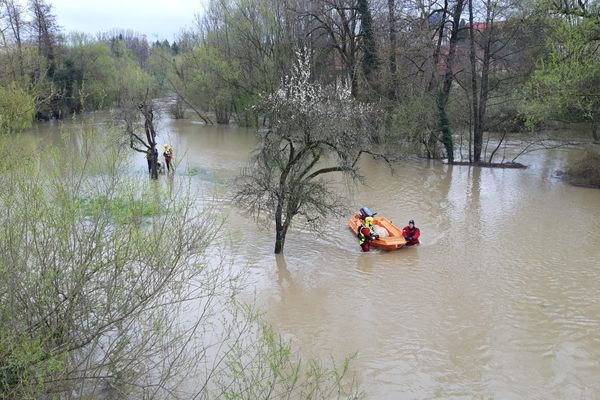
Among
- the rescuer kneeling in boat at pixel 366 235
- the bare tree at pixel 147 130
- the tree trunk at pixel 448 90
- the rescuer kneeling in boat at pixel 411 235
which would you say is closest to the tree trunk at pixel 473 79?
the tree trunk at pixel 448 90

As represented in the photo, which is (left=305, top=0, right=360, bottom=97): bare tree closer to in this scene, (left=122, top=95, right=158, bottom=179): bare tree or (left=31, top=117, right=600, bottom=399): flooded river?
(left=122, top=95, right=158, bottom=179): bare tree

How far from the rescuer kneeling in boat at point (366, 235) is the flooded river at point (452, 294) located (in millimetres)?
353

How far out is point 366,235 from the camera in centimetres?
1363

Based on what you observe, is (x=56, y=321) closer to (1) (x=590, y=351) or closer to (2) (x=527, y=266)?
(1) (x=590, y=351)

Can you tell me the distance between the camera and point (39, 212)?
18.3 ft

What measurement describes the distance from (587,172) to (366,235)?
13.1 metres

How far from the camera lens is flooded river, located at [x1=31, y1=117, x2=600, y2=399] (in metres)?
8.37

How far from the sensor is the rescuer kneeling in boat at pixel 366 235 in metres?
13.6

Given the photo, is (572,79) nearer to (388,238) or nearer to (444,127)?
(444,127)

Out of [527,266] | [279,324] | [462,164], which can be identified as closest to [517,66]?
[462,164]

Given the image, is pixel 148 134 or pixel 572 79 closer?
pixel 572 79

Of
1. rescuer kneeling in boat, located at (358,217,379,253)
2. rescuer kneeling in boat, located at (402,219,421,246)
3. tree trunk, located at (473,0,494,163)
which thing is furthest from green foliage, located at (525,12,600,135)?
rescuer kneeling in boat, located at (358,217,379,253)

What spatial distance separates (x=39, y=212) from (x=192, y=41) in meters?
44.9

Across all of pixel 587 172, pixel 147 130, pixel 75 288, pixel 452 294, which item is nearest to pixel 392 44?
pixel 587 172
